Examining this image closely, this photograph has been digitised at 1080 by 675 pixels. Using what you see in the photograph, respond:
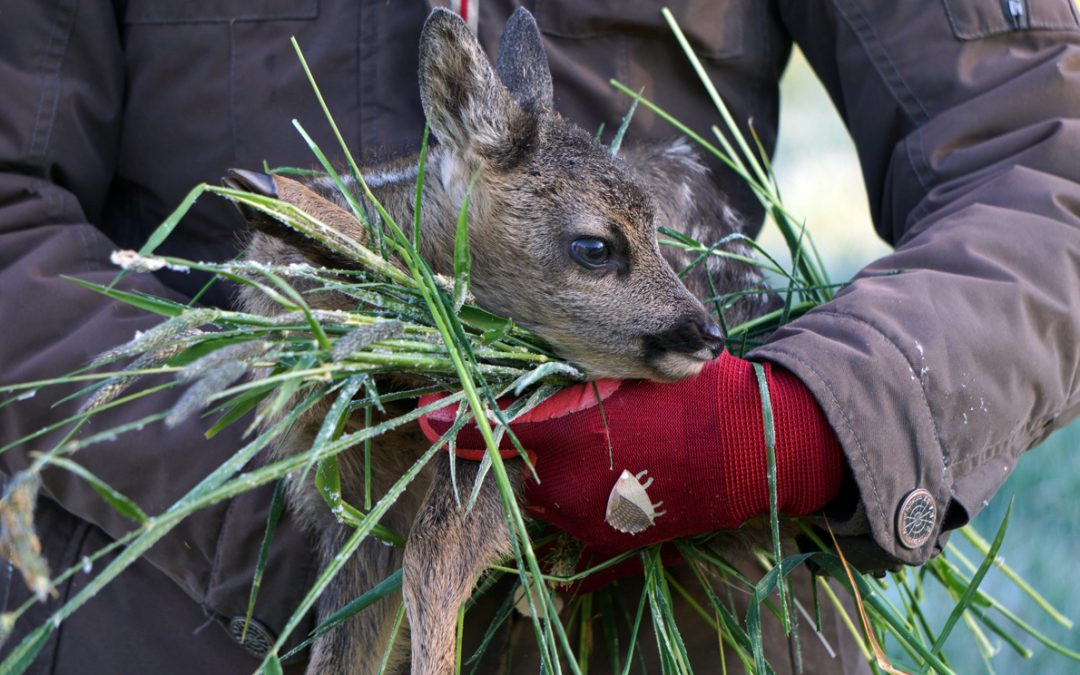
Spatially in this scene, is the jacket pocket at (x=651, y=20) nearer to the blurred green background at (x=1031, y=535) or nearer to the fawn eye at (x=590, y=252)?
the fawn eye at (x=590, y=252)

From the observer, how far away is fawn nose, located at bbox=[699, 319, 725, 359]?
84.4 inches

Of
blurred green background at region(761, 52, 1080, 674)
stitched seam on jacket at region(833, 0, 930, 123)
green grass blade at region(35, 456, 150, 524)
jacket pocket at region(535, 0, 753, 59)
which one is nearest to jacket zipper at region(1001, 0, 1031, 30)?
stitched seam on jacket at region(833, 0, 930, 123)

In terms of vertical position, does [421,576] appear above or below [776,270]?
below

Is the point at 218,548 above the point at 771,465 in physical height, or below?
below

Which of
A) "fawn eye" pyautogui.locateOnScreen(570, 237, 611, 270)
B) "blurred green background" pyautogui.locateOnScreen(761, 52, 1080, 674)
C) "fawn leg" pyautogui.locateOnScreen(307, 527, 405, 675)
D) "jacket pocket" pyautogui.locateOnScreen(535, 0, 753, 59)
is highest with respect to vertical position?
"jacket pocket" pyautogui.locateOnScreen(535, 0, 753, 59)

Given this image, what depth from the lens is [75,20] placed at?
7.99 ft

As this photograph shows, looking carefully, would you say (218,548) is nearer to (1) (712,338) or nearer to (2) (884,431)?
(1) (712,338)

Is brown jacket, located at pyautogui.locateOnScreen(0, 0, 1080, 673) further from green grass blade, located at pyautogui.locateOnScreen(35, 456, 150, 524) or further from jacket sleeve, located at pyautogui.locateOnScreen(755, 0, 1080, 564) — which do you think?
green grass blade, located at pyautogui.locateOnScreen(35, 456, 150, 524)

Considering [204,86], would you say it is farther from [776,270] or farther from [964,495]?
[964,495]

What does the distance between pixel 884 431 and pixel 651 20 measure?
1243mm

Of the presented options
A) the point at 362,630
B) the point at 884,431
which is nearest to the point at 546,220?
the point at 884,431

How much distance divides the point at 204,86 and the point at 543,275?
93cm

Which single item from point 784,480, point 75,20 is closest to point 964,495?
point 784,480

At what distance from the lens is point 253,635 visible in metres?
2.34
